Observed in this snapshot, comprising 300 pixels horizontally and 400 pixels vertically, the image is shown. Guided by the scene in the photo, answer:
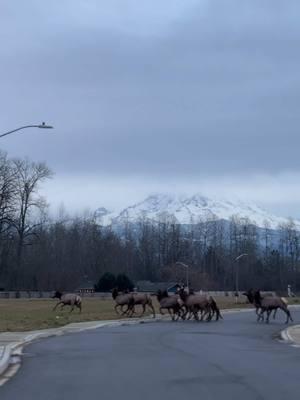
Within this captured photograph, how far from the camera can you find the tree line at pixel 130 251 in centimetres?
11138

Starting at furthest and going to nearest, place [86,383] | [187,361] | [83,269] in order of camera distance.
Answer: [83,269] < [187,361] < [86,383]

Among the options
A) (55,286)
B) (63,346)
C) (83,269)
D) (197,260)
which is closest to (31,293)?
(55,286)

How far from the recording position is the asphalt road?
1314 centimetres

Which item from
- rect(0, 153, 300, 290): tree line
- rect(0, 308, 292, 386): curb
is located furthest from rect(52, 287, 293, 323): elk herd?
rect(0, 153, 300, 290): tree line

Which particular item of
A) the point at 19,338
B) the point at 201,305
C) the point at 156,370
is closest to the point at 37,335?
the point at 19,338

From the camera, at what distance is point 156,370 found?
55.3ft

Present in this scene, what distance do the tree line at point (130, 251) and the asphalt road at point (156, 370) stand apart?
77705 mm

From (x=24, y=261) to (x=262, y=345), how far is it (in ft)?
332

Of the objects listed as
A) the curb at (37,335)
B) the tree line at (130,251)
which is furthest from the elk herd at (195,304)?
the tree line at (130,251)

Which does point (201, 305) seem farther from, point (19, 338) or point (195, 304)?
point (19, 338)

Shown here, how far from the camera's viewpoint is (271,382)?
1465 cm

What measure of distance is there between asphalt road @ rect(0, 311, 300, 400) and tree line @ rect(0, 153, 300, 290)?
77705mm

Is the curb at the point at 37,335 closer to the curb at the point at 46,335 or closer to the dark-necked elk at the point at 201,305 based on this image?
the curb at the point at 46,335

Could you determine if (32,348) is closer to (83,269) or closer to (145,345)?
(145,345)
